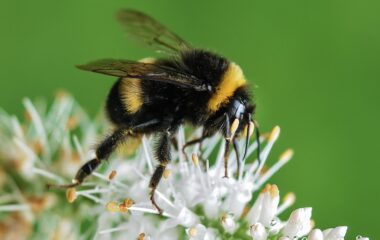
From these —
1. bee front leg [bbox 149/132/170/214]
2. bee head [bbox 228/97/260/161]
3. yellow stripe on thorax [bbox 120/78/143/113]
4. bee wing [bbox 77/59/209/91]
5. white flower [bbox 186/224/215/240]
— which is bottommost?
white flower [bbox 186/224/215/240]

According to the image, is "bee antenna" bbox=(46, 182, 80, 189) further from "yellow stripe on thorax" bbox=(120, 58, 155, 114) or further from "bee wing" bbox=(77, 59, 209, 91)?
"bee wing" bbox=(77, 59, 209, 91)

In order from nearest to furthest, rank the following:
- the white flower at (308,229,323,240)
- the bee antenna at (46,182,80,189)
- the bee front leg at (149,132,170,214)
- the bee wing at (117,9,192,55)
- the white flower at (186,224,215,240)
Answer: the white flower at (308,229,323,240), the white flower at (186,224,215,240), the bee front leg at (149,132,170,214), the bee antenna at (46,182,80,189), the bee wing at (117,9,192,55)

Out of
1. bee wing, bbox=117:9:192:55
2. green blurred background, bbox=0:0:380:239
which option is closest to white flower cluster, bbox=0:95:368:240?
bee wing, bbox=117:9:192:55

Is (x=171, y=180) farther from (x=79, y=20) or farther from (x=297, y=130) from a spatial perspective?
(x=79, y=20)

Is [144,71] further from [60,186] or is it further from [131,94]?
[60,186]

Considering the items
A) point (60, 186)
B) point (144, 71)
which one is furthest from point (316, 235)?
point (60, 186)

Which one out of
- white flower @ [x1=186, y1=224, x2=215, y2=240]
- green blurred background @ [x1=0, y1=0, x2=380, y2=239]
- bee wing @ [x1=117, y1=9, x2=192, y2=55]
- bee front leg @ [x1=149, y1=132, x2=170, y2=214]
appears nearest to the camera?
white flower @ [x1=186, y1=224, x2=215, y2=240]

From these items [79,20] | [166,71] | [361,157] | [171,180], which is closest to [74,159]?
[171,180]
